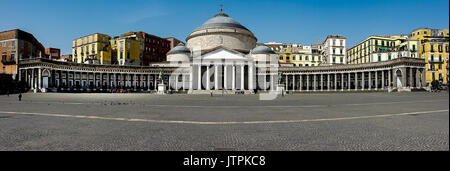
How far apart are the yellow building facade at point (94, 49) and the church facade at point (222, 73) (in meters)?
9.26

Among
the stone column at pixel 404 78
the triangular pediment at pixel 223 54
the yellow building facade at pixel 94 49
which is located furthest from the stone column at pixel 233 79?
the yellow building facade at pixel 94 49

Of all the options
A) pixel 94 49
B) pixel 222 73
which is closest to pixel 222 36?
pixel 222 73

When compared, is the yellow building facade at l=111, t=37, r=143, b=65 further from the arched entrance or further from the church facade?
the arched entrance

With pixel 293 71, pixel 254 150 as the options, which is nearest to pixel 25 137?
pixel 254 150

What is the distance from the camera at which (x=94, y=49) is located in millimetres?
72688

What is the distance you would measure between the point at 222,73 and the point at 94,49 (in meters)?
43.9

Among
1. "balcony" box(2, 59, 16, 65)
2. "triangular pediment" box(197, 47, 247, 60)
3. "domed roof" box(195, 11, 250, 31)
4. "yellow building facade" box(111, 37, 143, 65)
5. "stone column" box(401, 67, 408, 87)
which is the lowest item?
"stone column" box(401, 67, 408, 87)

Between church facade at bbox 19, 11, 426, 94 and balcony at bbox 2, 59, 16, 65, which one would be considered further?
balcony at bbox 2, 59, 16, 65

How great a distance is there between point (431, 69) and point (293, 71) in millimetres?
37598

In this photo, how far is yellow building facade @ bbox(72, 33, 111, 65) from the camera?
72062 millimetres

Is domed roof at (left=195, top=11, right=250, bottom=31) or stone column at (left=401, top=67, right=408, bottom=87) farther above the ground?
domed roof at (left=195, top=11, right=250, bottom=31)

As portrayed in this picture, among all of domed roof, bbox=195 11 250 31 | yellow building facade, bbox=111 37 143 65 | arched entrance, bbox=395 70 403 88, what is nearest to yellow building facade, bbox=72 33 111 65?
yellow building facade, bbox=111 37 143 65

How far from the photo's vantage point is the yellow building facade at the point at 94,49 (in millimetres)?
72062

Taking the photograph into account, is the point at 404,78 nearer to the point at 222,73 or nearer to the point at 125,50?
the point at 222,73
